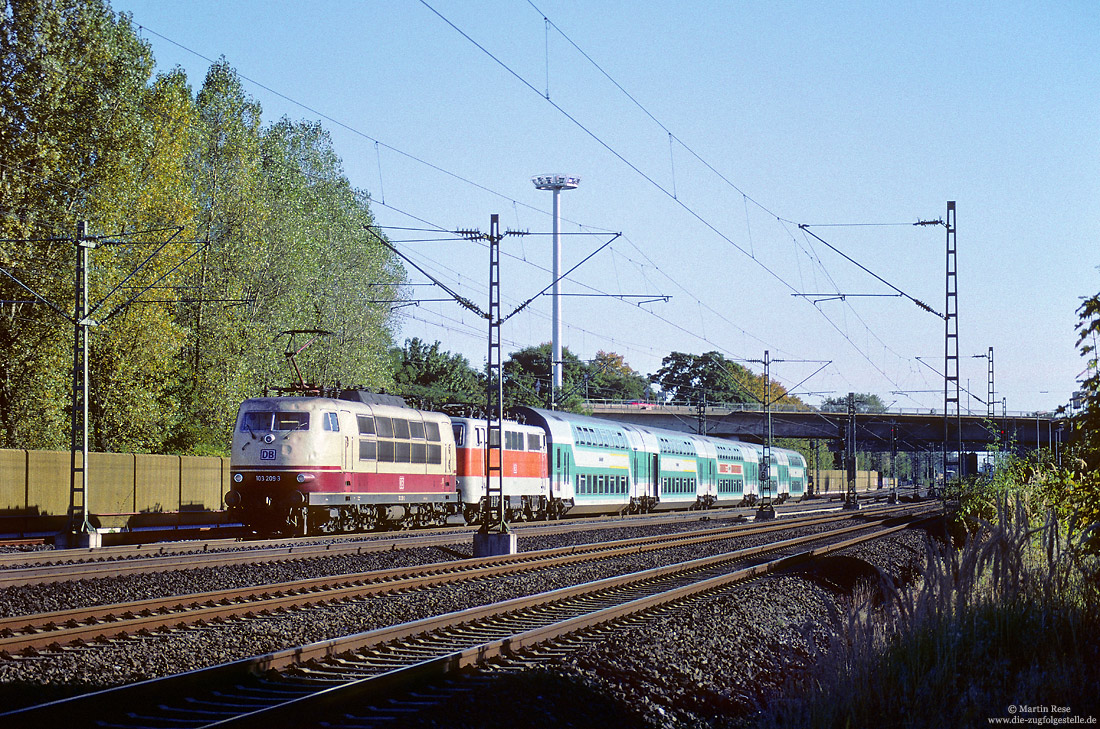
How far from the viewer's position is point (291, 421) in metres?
27.8

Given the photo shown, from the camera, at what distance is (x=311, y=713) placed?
28.1 ft

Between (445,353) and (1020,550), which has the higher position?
(445,353)

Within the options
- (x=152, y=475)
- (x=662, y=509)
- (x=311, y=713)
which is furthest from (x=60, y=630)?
(x=662, y=509)

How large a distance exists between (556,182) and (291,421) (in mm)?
104402

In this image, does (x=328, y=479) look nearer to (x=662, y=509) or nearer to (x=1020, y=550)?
(x=1020, y=550)

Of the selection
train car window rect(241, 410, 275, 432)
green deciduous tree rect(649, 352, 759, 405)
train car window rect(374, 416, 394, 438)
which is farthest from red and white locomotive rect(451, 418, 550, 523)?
green deciduous tree rect(649, 352, 759, 405)

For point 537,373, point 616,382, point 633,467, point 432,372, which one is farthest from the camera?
point 616,382

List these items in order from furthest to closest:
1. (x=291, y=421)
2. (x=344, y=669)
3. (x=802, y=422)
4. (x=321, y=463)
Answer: (x=802, y=422)
(x=291, y=421)
(x=321, y=463)
(x=344, y=669)

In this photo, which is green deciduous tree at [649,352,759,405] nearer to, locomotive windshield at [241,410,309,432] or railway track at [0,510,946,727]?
locomotive windshield at [241,410,309,432]

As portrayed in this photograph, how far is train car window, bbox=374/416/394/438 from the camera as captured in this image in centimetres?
3036

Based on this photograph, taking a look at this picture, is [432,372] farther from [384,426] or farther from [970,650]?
[970,650]

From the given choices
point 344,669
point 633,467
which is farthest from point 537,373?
point 344,669

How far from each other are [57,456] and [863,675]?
29713 mm

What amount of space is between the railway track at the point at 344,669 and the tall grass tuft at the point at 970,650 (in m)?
3.16
